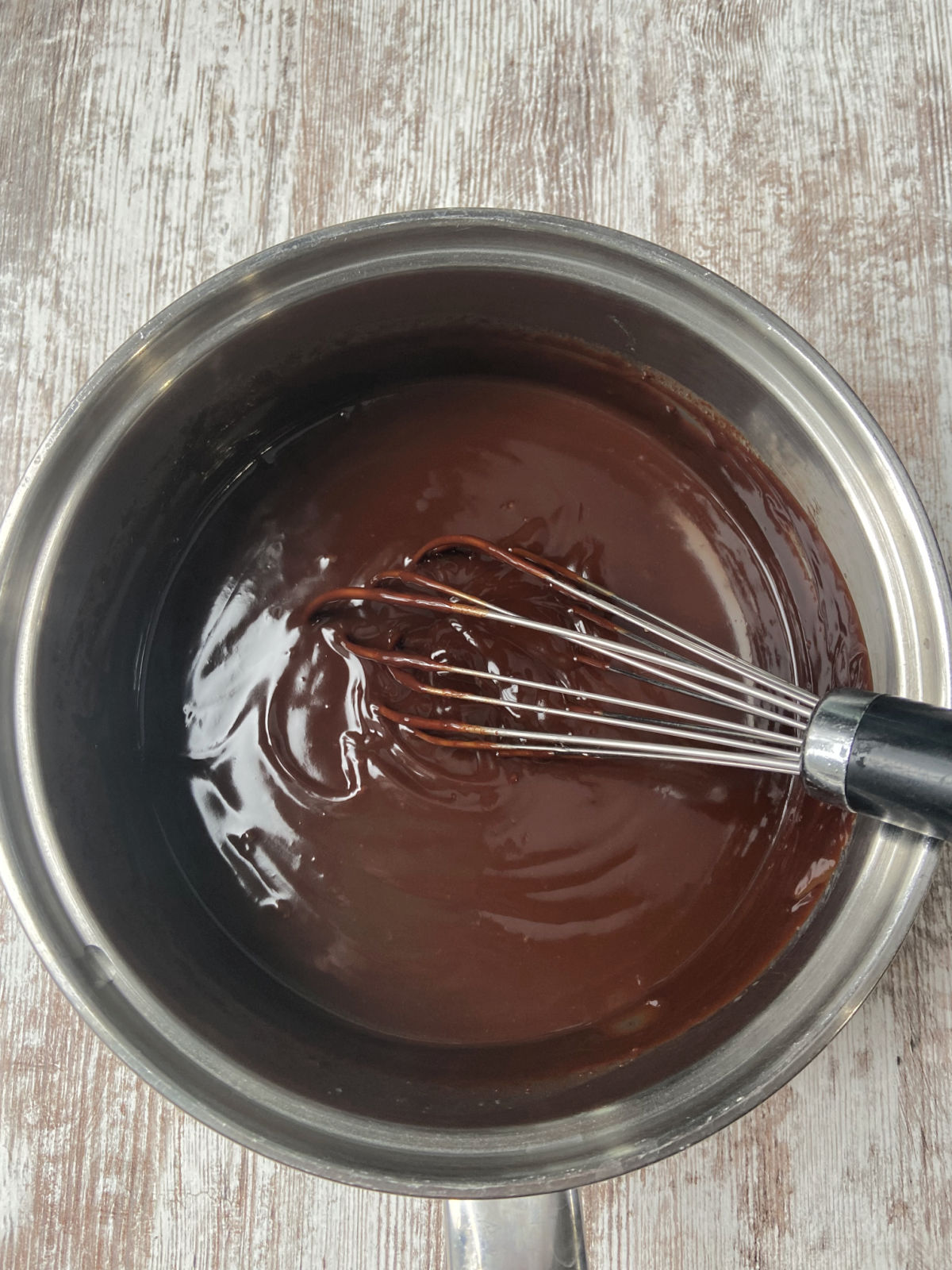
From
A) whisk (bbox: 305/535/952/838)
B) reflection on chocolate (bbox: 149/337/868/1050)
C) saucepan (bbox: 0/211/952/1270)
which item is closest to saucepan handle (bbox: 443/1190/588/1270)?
saucepan (bbox: 0/211/952/1270)

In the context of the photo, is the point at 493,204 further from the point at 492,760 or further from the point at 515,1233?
the point at 515,1233

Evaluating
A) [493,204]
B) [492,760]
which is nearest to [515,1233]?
[492,760]

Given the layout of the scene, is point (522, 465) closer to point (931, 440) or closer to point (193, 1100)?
point (931, 440)

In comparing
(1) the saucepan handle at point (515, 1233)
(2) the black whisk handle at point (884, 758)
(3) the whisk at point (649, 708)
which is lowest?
(1) the saucepan handle at point (515, 1233)

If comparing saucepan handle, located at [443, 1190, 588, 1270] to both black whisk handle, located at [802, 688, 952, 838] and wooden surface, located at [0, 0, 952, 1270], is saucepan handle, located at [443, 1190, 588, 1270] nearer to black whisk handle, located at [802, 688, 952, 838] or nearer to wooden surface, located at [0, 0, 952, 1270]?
wooden surface, located at [0, 0, 952, 1270]

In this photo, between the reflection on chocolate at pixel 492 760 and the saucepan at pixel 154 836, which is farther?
the reflection on chocolate at pixel 492 760

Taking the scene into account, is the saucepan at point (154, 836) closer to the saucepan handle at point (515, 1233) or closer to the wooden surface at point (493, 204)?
the saucepan handle at point (515, 1233)

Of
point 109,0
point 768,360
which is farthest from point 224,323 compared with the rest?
point 109,0

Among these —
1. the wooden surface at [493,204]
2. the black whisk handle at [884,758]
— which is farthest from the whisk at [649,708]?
the wooden surface at [493,204]
